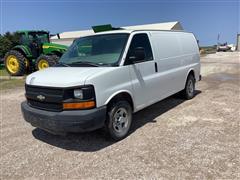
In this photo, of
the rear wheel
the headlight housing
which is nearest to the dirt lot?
the headlight housing

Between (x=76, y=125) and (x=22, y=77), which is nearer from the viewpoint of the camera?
(x=76, y=125)

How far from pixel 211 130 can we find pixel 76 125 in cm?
282

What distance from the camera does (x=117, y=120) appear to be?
174 inches

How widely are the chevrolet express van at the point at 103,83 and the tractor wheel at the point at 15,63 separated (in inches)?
386

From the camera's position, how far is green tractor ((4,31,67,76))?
13774 millimetres

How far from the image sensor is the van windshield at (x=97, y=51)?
14.6 ft

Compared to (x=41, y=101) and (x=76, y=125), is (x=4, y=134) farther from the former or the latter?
(x=76, y=125)

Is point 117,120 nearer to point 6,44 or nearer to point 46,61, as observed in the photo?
point 46,61

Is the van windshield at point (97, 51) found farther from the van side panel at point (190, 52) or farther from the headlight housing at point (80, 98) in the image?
the van side panel at point (190, 52)

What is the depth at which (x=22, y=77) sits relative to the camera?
13680 millimetres

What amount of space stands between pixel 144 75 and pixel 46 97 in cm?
206

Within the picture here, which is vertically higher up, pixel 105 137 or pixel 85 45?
pixel 85 45

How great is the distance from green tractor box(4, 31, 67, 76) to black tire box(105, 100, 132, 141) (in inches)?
394

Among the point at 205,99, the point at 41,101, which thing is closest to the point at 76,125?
the point at 41,101
